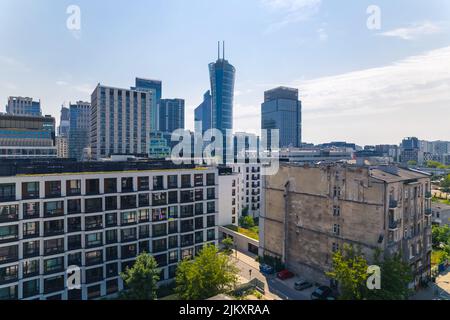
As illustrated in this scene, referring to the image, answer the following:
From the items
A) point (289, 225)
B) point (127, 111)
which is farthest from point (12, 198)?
point (127, 111)

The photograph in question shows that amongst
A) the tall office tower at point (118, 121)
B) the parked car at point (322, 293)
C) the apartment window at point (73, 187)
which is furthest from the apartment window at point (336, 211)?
the tall office tower at point (118, 121)

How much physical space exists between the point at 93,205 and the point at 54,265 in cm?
889

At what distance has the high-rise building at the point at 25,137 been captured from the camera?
10875 cm

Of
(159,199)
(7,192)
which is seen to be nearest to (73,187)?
(7,192)

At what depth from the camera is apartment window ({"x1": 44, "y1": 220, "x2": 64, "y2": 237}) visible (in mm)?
36812

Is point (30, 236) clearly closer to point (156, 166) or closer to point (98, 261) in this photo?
point (98, 261)

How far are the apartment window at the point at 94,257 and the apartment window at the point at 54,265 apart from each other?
124 inches

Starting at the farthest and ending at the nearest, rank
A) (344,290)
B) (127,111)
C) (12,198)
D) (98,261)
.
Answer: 1. (127,111)
2. (98,261)
3. (12,198)
4. (344,290)

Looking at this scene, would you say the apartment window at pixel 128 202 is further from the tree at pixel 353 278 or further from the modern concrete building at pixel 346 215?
the tree at pixel 353 278

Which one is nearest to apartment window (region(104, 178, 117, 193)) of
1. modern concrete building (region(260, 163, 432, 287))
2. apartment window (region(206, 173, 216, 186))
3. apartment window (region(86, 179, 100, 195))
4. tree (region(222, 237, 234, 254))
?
apartment window (region(86, 179, 100, 195))

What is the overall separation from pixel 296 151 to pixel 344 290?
499 ft

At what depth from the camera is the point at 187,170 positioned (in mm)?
48219
